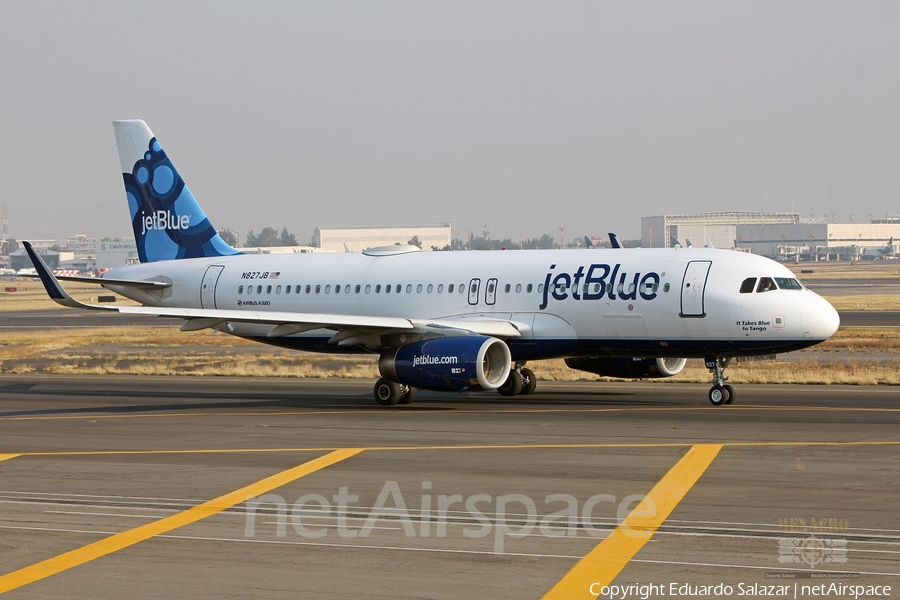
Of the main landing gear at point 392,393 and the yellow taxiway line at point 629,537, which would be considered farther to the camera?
the main landing gear at point 392,393

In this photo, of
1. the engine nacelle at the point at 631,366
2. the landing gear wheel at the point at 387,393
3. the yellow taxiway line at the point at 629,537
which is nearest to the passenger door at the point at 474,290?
the engine nacelle at the point at 631,366

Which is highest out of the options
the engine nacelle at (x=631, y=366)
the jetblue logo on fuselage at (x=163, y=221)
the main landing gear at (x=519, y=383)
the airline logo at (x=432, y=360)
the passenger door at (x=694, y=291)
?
the jetblue logo on fuselage at (x=163, y=221)

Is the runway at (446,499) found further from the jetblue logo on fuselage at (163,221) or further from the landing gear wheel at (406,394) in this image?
the jetblue logo on fuselage at (163,221)

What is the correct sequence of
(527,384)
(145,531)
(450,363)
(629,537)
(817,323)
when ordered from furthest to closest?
(527,384) → (450,363) → (817,323) → (145,531) → (629,537)

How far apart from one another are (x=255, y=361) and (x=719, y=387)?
22.9 m

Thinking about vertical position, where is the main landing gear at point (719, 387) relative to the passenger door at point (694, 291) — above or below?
below

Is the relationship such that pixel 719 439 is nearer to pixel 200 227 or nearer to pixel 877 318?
pixel 200 227

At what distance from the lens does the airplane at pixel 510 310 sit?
28.1 meters

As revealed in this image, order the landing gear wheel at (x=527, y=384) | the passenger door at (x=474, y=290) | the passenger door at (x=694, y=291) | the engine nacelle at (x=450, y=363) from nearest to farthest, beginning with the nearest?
the engine nacelle at (x=450, y=363) → the passenger door at (x=694, y=291) → the passenger door at (x=474, y=290) → the landing gear wheel at (x=527, y=384)

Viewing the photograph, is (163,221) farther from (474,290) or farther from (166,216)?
(474,290)

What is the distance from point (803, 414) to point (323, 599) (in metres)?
17.7

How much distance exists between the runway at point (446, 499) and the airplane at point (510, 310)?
1.49 meters

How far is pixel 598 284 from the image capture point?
29.9m

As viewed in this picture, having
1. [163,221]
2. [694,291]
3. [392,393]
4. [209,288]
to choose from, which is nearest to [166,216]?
[163,221]
